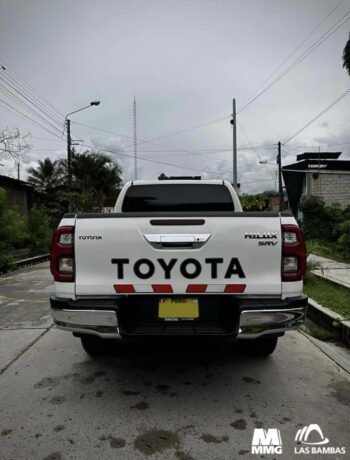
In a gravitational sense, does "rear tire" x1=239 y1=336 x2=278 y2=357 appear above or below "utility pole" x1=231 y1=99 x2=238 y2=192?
below

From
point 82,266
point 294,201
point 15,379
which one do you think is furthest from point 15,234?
point 294,201

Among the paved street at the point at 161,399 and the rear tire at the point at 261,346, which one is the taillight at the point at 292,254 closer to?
the paved street at the point at 161,399

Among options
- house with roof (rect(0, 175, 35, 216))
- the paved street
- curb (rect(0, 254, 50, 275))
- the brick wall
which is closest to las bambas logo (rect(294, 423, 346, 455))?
the paved street

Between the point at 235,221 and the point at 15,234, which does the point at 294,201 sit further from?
the point at 235,221

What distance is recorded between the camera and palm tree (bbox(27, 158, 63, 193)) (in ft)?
107

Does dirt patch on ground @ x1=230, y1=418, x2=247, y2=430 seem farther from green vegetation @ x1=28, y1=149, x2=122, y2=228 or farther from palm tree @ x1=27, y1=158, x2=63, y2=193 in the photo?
palm tree @ x1=27, y1=158, x2=63, y2=193

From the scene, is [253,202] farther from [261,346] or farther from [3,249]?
[261,346]

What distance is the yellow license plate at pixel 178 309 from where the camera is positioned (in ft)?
10.7

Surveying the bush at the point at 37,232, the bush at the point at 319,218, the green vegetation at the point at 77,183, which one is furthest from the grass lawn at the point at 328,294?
the green vegetation at the point at 77,183

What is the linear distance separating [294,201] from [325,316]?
2402 cm

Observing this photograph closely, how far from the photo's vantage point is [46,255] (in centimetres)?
1719

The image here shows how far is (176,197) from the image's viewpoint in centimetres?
575

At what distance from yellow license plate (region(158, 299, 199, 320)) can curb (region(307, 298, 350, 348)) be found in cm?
264

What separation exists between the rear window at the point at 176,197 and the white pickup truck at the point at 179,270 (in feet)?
8.01
